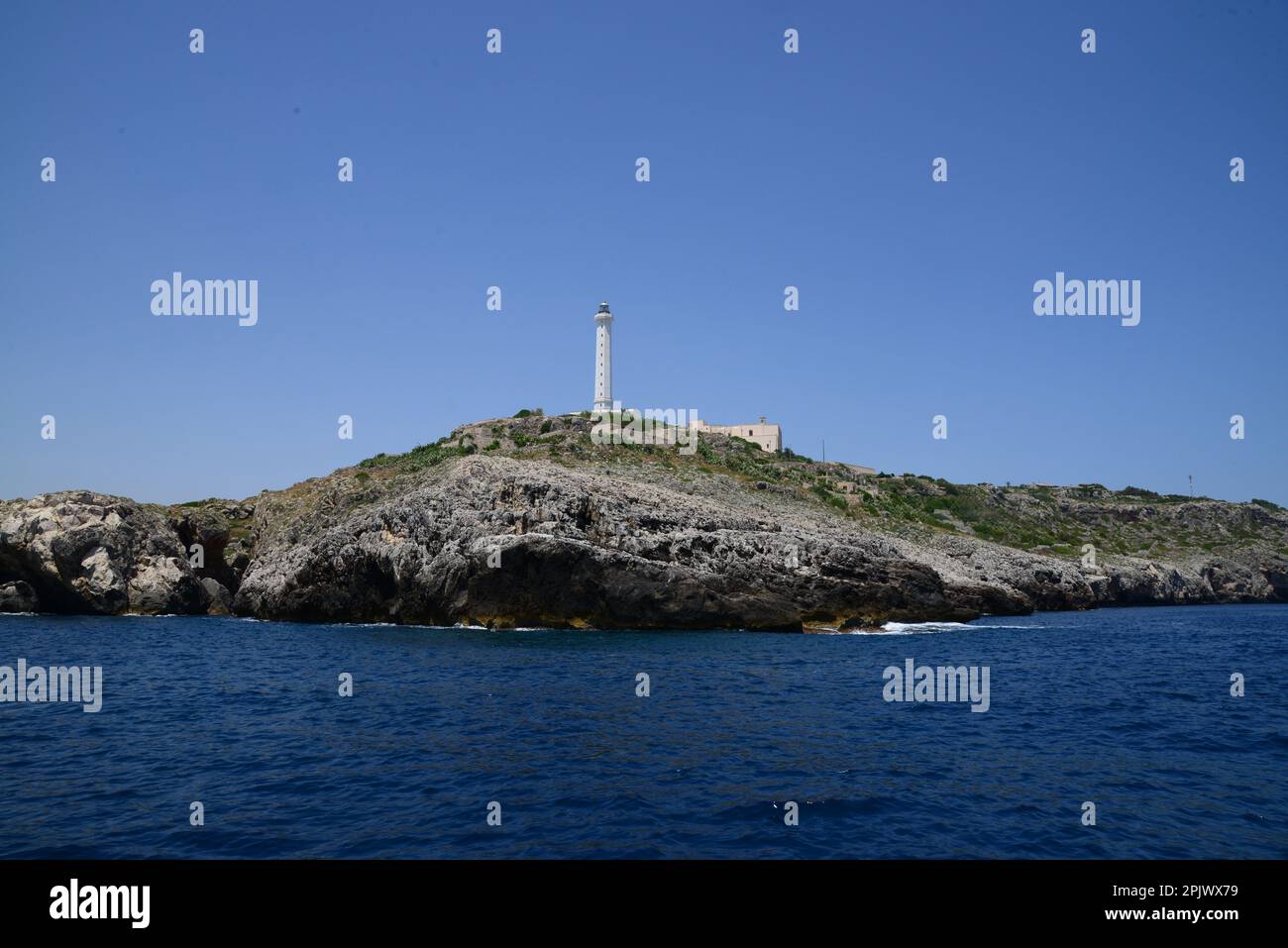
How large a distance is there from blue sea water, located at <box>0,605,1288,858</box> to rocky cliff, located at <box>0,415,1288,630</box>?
1672 centimetres

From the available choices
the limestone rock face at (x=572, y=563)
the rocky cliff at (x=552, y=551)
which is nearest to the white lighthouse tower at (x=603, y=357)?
the rocky cliff at (x=552, y=551)

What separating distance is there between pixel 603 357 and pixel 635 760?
98.0 metres

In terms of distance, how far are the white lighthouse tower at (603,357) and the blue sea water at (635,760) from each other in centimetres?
7695

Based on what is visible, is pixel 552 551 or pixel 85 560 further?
pixel 85 560

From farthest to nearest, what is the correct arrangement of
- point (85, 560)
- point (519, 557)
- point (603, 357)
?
point (603, 357) < point (85, 560) < point (519, 557)

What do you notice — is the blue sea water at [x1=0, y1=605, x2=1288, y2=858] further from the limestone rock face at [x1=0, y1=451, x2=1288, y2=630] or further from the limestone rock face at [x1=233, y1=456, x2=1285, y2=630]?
the limestone rock face at [x1=0, y1=451, x2=1288, y2=630]

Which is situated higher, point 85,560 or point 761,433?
point 761,433

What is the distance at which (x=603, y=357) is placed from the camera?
115 metres

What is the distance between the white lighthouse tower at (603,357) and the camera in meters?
114

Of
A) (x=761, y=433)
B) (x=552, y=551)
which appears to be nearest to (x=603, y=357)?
(x=761, y=433)

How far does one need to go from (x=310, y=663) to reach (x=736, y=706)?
22.2m

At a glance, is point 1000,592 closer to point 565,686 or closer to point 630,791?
point 565,686

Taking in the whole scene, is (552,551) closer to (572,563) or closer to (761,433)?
(572,563)
